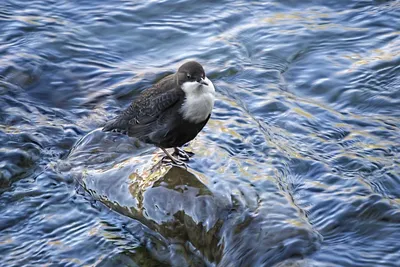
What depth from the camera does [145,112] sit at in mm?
5594

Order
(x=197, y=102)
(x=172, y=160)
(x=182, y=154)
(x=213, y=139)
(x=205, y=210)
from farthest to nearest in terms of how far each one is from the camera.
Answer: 1. (x=213, y=139)
2. (x=182, y=154)
3. (x=172, y=160)
4. (x=197, y=102)
5. (x=205, y=210)

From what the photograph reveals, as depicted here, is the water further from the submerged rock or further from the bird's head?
the bird's head

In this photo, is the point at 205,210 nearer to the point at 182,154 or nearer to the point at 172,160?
the point at 172,160

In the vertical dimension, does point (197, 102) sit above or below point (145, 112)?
above

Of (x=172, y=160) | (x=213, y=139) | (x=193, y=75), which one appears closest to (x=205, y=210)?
(x=172, y=160)

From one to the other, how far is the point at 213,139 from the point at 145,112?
71 cm

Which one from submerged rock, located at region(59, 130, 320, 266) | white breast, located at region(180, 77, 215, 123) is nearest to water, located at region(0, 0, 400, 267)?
submerged rock, located at region(59, 130, 320, 266)

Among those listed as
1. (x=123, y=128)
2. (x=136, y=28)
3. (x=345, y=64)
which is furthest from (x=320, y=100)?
(x=136, y=28)

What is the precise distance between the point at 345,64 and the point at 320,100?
0.73 meters

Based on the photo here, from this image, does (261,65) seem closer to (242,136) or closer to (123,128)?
(242,136)

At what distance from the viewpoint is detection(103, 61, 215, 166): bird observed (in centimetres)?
525

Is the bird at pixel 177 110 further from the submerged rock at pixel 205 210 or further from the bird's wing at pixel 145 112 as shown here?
the submerged rock at pixel 205 210

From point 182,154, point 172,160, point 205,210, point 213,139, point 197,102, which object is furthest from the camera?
point 213,139

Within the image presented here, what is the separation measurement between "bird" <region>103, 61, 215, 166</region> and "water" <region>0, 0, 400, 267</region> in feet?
0.69
